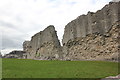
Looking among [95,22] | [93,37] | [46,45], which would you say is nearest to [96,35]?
[93,37]

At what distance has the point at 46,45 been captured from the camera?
43344 millimetres

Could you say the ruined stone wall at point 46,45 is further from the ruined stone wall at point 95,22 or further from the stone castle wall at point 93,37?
the ruined stone wall at point 95,22

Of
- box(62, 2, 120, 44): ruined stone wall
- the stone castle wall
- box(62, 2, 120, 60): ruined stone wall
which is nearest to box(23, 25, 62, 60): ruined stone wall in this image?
the stone castle wall

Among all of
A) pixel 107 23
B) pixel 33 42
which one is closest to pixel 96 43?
pixel 107 23

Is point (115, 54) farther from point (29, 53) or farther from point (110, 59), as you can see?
point (29, 53)

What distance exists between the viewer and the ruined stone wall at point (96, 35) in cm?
→ 2644

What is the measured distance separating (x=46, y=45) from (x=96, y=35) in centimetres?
1692

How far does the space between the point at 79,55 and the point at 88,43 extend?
9.27ft

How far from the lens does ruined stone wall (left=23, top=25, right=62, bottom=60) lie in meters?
40.4

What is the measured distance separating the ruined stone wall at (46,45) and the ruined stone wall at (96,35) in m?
6.14

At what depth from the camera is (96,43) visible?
2853 centimetres

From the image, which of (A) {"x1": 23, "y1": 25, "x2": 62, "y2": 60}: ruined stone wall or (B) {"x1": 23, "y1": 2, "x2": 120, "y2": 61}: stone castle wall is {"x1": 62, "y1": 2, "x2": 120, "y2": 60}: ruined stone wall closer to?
(B) {"x1": 23, "y1": 2, "x2": 120, "y2": 61}: stone castle wall

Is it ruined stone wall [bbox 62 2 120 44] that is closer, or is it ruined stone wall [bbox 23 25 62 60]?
ruined stone wall [bbox 62 2 120 44]

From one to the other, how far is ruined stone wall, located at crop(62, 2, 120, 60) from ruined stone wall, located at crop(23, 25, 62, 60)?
6.14 meters
